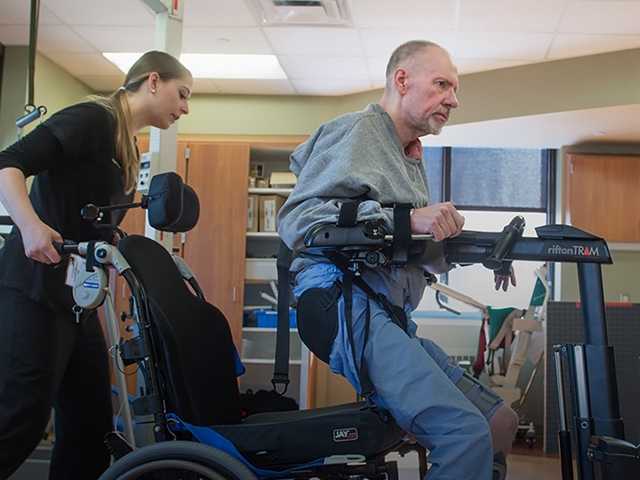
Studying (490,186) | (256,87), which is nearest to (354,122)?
(256,87)

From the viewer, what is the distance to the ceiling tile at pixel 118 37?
452 centimetres

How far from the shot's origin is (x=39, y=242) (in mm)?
1596

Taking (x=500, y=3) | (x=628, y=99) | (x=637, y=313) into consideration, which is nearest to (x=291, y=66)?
(x=500, y=3)

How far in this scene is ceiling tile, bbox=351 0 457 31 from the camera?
4031 mm

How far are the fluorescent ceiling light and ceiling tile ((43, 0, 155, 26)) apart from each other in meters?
0.56

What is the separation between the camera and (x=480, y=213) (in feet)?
20.8

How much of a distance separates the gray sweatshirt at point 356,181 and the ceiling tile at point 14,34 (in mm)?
3740

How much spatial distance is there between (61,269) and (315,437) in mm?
798

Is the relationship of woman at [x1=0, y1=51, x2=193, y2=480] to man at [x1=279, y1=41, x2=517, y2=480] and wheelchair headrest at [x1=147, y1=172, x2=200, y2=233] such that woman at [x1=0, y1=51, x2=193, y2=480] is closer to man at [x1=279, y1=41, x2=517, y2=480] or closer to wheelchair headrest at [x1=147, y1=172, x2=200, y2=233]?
wheelchair headrest at [x1=147, y1=172, x2=200, y2=233]

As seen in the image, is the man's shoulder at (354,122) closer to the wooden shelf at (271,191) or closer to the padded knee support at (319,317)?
the padded knee support at (319,317)

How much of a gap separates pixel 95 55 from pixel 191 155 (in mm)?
965

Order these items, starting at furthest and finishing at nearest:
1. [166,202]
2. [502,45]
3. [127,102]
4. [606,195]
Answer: [606,195]
[502,45]
[127,102]
[166,202]

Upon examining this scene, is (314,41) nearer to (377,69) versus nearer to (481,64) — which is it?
(377,69)

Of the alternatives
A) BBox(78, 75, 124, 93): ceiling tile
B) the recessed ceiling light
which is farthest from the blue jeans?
BBox(78, 75, 124, 93): ceiling tile
